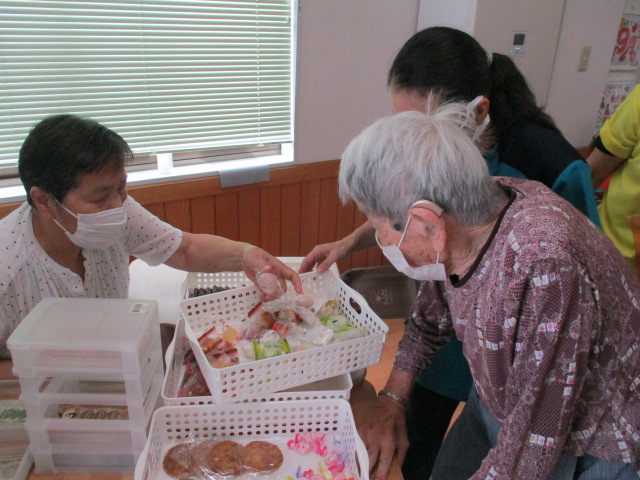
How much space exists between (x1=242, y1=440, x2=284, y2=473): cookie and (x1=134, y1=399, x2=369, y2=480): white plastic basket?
1cm

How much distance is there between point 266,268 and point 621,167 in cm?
150

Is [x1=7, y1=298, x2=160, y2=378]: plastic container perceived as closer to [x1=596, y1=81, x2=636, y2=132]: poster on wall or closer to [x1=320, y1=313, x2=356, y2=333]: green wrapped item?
[x1=320, y1=313, x2=356, y2=333]: green wrapped item

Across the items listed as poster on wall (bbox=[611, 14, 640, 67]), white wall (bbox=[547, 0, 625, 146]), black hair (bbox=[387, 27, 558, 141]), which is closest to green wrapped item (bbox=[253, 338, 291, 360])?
black hair (bbox=[387, 27, 558, 141])

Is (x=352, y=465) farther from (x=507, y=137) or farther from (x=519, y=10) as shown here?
(x=519, y=10)

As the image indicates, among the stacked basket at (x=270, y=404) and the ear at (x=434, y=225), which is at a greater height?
the ear at (x=434, y=225)

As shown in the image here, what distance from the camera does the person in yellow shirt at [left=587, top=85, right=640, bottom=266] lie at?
1.79 metres

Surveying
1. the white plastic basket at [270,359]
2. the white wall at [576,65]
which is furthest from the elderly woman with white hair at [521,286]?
the white wall at [576,65]

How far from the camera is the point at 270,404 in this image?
1.01 m

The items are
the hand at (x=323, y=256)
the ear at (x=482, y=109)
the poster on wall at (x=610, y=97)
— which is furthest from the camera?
the poster on wall at (x=610, y=97)

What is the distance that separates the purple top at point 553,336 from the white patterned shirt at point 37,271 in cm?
101

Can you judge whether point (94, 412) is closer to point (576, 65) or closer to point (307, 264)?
point (307, 264)

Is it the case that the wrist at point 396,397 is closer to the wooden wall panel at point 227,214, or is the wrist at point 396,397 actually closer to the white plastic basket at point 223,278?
the white plastic basket at point 223,278

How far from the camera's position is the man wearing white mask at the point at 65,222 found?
113cm

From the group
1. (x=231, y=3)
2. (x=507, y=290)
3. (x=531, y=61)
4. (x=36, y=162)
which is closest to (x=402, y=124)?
(x=507, y=290)
